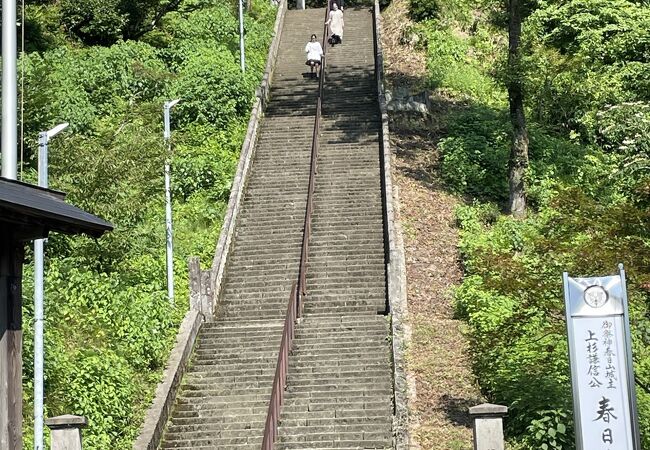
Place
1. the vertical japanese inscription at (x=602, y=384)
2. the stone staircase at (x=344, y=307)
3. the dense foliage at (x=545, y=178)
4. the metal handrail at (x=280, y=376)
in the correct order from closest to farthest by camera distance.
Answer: the vertical japanese inscription at (x=602, y=384)
the dense foliage at (x=545, y=178)
the metal handrail at (x=280, y=376)
the stone staircase at (x=344, y=307)

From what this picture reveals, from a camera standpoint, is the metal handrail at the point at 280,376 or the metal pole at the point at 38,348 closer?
the metal pole at the point at 38,348

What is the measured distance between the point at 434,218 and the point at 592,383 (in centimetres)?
1498

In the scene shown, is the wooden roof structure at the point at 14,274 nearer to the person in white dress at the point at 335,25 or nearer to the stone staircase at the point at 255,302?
the stone staircase at the point at 255,302

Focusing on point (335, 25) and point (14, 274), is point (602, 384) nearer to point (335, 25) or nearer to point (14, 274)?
point (14, 274)

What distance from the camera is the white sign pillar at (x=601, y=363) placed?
41.0 feet

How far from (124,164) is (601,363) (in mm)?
13069

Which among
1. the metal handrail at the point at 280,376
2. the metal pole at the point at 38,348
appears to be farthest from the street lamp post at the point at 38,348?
the metal handrail at the point at 280,376

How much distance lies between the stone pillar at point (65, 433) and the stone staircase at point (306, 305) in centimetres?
Answer: 336

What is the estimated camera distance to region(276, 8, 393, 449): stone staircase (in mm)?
19734

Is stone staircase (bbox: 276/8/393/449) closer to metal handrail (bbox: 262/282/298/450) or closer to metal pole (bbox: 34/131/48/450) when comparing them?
metal handrail (bbox: 262/282/298/450)

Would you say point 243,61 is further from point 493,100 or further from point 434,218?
point 434,218

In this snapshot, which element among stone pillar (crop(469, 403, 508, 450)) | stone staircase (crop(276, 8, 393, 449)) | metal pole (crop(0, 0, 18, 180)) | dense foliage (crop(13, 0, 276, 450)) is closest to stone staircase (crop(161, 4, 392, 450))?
stone staircase (crop(276, 8, 393, 449))

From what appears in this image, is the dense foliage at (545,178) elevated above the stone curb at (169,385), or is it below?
above

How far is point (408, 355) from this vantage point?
21484 mm
